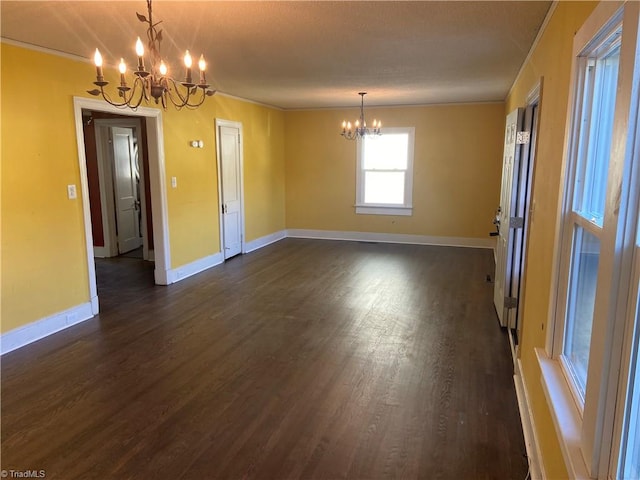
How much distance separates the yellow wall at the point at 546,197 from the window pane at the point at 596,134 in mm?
227

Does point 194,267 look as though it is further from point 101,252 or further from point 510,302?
point 510,302

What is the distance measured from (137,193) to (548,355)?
6981 millimetres

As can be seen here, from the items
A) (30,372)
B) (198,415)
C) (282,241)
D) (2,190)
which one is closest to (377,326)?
(198,415)

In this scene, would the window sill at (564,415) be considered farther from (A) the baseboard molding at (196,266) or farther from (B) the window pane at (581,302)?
(A) the baseboard molding at (196,266)

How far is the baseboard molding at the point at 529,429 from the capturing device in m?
2.08

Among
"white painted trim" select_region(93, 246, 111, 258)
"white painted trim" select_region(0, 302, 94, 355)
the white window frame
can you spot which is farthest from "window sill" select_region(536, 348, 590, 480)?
"white painted trim" select_region(93, 246, 111, 258)

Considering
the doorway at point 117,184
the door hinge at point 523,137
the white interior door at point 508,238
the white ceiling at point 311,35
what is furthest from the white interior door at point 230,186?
the door hinge at point 523,137

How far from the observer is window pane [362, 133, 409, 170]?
791 cm

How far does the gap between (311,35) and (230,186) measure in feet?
12.6

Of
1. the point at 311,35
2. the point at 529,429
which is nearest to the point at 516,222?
the point at 529,429

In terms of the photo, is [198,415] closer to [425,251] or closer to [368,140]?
[425,251]

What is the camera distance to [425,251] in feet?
24.4

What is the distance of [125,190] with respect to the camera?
7195 millimetres

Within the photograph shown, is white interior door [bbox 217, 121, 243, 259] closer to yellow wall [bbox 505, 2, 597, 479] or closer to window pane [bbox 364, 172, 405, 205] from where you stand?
window pane [bbox 364, 172, 405, 205]
